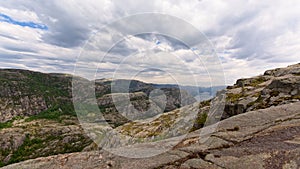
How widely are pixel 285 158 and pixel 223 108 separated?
30.0 metres

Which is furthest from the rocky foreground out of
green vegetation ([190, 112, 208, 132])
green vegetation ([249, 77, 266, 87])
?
green vegetation ([249, 77, 266, 87])

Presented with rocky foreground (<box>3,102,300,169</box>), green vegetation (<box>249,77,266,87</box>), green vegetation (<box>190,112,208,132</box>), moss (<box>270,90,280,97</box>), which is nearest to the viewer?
rocky foreground (<box>3,102,300,169</box>)

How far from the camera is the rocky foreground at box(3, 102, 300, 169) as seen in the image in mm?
15289

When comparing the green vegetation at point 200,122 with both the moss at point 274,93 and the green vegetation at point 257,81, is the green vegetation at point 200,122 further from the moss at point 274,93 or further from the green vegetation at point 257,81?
the green vegetation at point 257,81

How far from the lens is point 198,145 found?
19.4 m

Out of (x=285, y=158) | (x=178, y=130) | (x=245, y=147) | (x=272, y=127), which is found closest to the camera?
(x=285, y=158)

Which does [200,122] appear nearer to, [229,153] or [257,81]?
[257,81]

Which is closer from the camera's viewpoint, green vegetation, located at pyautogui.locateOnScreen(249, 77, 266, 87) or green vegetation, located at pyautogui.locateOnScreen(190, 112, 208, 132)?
green vegetation, located at pyautogui.locateOnScreen(190, 112, 208, 132)

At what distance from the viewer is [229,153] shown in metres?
16.9

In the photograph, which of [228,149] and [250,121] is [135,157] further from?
[250,121]

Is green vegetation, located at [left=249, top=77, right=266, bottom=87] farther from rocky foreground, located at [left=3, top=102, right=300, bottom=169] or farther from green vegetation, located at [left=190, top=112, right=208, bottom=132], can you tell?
rocky foreground, located at [left=3, top=102, right=300, bottom=169]

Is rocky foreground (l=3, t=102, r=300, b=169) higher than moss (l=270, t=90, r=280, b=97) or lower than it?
lower

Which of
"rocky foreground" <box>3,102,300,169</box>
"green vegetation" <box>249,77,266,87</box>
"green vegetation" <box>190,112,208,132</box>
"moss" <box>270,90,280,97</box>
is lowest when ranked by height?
"green vegetation" <box>190,112,208,132</box>

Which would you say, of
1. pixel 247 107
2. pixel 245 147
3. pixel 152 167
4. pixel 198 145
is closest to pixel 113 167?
pixel 152 167
